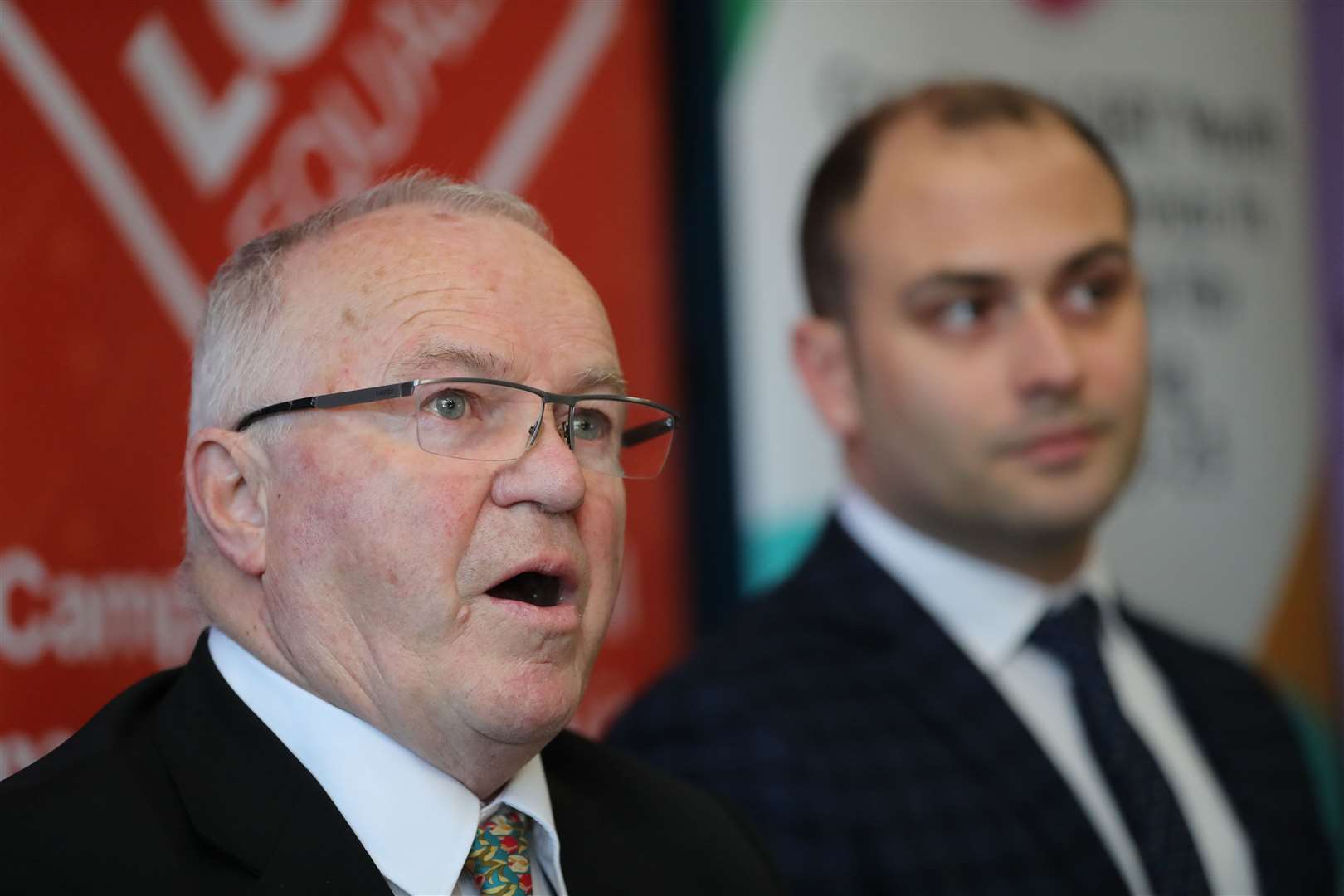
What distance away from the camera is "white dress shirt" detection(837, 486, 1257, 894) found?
209 cm

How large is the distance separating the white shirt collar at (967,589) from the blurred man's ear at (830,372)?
0.14m

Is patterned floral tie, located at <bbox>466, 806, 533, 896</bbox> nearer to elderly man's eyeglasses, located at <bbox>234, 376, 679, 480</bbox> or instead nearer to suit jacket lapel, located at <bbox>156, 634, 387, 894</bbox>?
suit jacket lapel, located at <bbox>156, 634, 387, 894</bbox>

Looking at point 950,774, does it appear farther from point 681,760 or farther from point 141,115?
point 141,115

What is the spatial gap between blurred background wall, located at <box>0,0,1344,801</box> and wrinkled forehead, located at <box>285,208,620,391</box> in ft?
2.22

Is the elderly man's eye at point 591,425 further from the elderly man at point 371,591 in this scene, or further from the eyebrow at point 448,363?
the eyebrow at point 448,363

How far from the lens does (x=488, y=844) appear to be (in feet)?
4.45

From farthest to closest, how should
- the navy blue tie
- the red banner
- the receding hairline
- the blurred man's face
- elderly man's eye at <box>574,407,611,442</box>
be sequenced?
the receding hairline < the blurred man's face < the navy blue tie < the red banner < elderly man's eye at <box>574,407,611,442</box>

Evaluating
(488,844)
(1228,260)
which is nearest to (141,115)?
(488,844)

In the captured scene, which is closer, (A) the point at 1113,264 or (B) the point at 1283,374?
(A) the point at 1113,264

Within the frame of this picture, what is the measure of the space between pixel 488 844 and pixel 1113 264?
1.23 meters

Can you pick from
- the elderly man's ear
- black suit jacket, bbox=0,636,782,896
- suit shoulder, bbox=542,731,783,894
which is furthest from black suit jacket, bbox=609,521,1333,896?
the elderly man's ear

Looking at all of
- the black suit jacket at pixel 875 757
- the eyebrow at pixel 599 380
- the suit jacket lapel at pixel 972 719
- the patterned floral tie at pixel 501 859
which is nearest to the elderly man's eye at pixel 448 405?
the eyebrow at pixel 599 380

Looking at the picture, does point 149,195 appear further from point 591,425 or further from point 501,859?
point 501,859

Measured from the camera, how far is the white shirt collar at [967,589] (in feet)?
7.09
